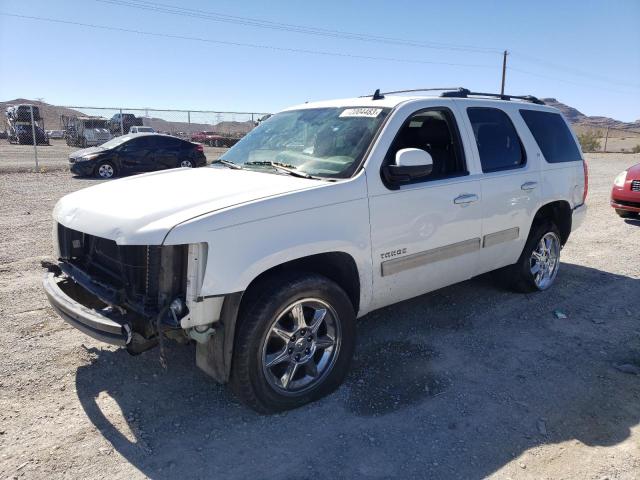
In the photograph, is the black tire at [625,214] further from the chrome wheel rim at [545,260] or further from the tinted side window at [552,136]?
the chrome wheel rim at [545,260]

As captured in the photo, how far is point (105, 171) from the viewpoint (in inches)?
625

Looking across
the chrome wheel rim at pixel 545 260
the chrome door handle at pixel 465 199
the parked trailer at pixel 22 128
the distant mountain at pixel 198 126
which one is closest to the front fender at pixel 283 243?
the chrome door handle at pixel 465 199

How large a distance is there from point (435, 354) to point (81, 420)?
266 centimetres

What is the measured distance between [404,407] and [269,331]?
1.09 meters

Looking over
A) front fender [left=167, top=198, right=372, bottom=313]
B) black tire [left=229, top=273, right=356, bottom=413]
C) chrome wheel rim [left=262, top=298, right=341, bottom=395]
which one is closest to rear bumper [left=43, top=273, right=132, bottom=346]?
front fender [left=167, top=198, right=372, bottom=313]

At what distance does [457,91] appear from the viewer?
4621mm

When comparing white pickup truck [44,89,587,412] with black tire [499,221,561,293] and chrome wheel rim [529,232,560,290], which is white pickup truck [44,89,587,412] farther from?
chrome wheel rim [529,232,560,290]

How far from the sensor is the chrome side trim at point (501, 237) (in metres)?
4.53

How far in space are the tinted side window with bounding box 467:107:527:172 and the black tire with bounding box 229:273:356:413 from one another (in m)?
2.08

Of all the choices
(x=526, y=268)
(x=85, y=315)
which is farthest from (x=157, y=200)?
(x=526, y=268)

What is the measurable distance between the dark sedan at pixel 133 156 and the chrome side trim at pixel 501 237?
46.3 feet

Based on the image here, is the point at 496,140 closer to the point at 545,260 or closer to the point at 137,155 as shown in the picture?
the point at 545,260

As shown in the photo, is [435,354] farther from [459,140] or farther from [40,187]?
[40,187]

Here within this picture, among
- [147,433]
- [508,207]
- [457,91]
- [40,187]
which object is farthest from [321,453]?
[40,187]
